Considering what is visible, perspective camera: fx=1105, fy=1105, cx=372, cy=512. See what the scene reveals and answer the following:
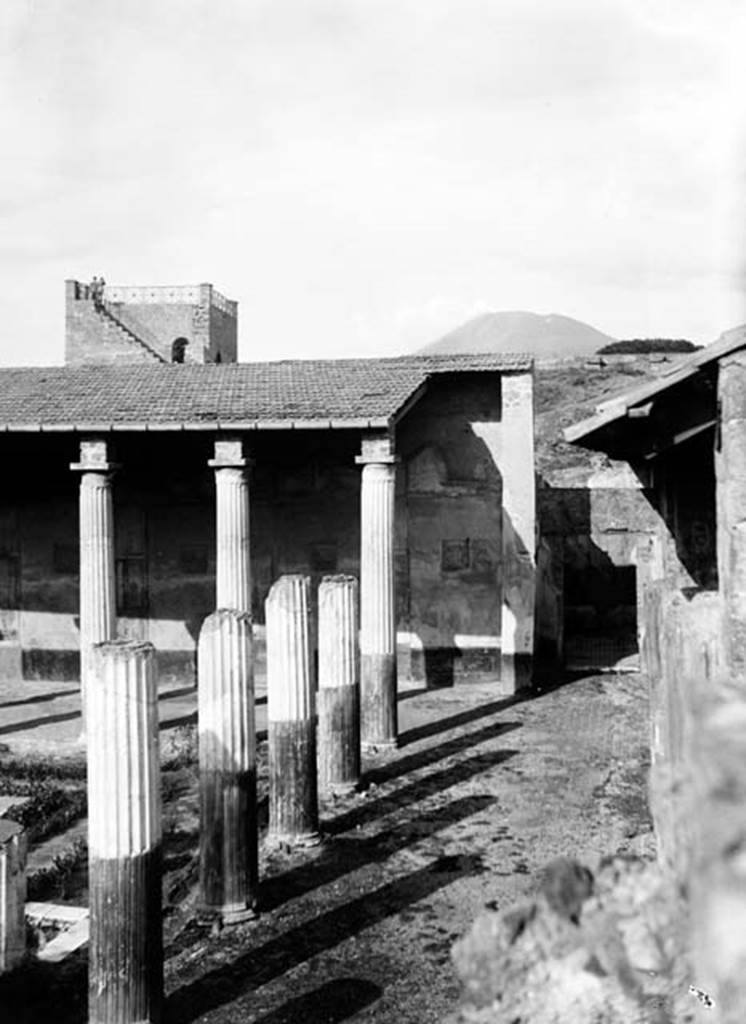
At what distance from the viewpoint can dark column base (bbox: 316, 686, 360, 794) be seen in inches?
426

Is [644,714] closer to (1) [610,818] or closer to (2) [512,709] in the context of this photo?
(2) [512,709]

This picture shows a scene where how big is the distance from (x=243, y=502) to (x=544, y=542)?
5.92 metres

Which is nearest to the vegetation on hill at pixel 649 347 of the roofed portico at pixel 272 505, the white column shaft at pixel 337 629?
the roofed portico at pixel 272 505

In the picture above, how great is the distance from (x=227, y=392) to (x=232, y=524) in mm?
1979

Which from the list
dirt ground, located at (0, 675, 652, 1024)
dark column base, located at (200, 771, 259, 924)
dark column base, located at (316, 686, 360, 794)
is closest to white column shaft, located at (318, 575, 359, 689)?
dark column base, located at (316, 686, 360, 794)

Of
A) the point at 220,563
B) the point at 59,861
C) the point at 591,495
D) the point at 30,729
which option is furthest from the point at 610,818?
the point at 591,495

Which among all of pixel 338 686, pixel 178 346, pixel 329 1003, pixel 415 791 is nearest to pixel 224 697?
pixel 329 1003

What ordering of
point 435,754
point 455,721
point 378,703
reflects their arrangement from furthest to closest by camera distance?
point 455,721 < point 378,703 < point 435,754

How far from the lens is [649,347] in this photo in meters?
46.1

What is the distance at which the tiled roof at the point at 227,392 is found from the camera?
44.2ft

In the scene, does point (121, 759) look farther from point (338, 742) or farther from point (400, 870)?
point (338, 742)

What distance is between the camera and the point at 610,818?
9734 millimetres

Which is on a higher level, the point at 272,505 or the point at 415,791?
the point at 272,505

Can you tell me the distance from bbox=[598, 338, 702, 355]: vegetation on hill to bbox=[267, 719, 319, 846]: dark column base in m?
37.8
